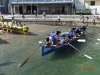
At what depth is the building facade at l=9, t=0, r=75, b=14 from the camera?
48.6m

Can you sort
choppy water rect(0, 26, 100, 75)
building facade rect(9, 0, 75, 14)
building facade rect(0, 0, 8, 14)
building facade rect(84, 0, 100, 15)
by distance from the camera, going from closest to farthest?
1. choppy water rect(0, 26, 100, 75)
2. building facade rect(84, 0, 100, 15)
3. building facade rect(9, 0, 75, 14)
4. building facade rect(0, 0, 8, 14)

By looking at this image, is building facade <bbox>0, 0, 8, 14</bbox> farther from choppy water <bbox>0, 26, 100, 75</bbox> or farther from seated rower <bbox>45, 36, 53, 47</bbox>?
seated rower <bbox>45, 36, 53, 47</bbox>

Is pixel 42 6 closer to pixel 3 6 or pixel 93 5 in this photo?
pixel 3 6

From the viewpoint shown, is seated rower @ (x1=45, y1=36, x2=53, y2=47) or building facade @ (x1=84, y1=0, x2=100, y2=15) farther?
building facade @ (x1=84, y1=0, x2=100, y2=15)

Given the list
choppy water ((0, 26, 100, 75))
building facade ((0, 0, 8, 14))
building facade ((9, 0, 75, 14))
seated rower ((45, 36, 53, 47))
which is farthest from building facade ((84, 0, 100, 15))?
seated rower ((45, 36, 53, 47))

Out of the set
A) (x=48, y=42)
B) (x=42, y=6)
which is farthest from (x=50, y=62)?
(x=42, y=6)

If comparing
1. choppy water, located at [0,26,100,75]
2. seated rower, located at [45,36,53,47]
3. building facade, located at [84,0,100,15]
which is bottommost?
choppy water, located at [0,26,100,75]

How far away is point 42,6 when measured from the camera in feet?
169

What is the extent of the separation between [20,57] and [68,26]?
889 inches

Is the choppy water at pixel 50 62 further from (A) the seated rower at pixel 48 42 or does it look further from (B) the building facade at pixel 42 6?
(B) the building facade at pixel 42 6

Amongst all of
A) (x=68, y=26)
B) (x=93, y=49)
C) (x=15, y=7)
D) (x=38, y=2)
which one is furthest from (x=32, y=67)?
(x=15, y=7)

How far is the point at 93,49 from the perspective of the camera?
2033 centimetres

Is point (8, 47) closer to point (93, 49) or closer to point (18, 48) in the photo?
point (18, 48)

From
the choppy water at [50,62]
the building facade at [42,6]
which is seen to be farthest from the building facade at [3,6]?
the choppy water at [50,62]
